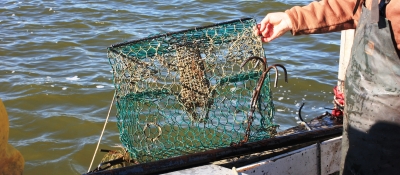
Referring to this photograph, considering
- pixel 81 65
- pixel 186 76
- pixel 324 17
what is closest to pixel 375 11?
pixel 324 17

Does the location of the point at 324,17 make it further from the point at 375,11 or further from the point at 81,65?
the point at 81,65

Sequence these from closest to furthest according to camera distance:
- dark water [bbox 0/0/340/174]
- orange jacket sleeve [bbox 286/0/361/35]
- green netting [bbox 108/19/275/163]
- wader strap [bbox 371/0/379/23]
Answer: wader strap [bbox 371/0/379/23] → orange jacket sleeve [bbox 286/0/361/35] → green netting [bbox 108/19/275/163] → dark water [bbox 0/0/340/174]

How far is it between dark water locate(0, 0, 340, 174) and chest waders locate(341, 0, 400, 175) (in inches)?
127

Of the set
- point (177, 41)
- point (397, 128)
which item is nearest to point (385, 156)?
point (397, 128)

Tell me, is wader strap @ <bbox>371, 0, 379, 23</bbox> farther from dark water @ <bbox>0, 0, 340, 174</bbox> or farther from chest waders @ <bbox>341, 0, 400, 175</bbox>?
dark water @ <bbox>0, 0, 340, 174</bbox>

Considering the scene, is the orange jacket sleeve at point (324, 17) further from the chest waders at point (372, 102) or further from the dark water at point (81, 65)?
the dark water at point (81, 65)

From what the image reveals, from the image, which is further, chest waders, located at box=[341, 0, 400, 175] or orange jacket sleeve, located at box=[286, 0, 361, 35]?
orange jacket sleeve, located at box=[286, 0, 361, 35]

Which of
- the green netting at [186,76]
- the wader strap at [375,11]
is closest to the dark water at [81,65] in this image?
the green netting at [186,76]

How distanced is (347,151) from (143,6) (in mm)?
9026

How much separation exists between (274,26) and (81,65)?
5.49m

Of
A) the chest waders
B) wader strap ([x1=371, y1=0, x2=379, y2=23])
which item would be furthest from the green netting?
wader strap ([x1=371, y1=0, x2=379, y2=23])

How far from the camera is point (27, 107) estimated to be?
682cm

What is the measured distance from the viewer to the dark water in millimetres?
6156

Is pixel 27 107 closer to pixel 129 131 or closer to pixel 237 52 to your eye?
pixel 129 131
